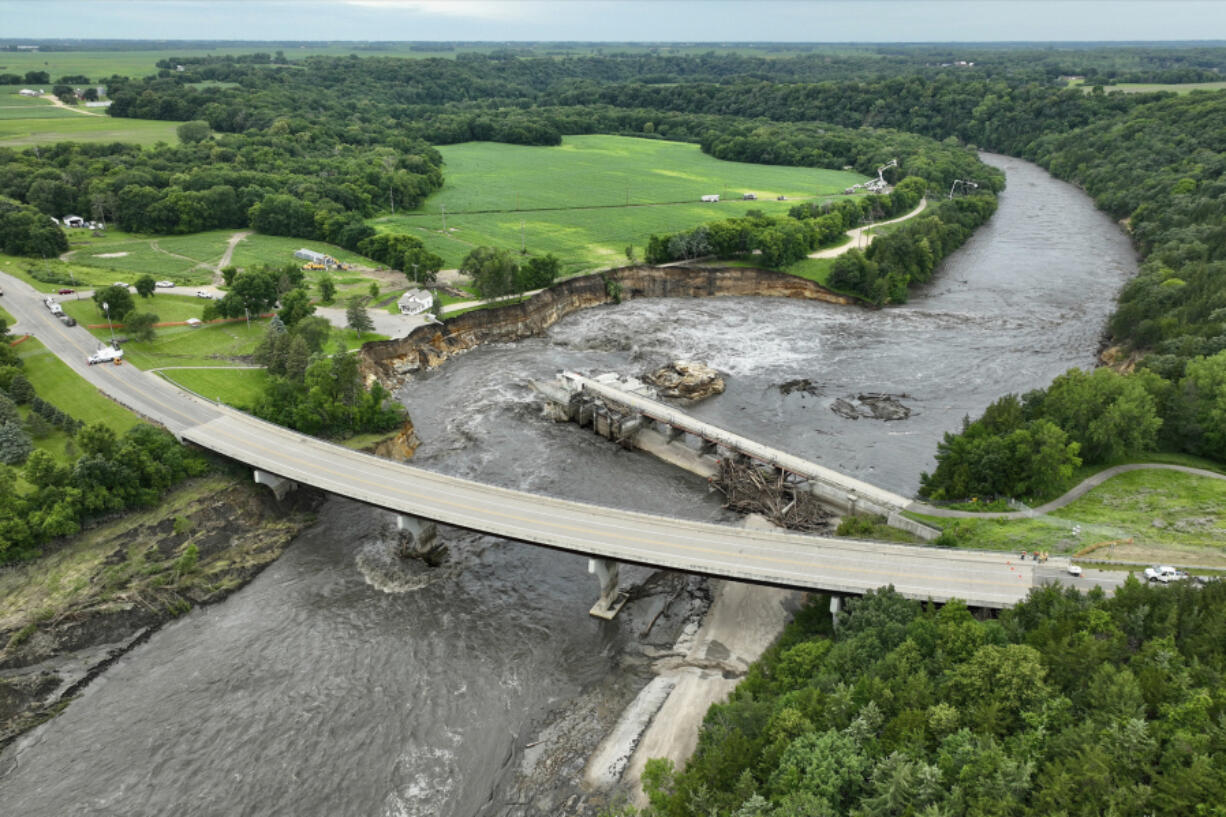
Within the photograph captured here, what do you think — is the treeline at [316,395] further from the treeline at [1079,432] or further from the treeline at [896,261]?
the treeline at [896,261]

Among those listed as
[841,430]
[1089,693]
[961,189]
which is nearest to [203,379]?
[841,430]

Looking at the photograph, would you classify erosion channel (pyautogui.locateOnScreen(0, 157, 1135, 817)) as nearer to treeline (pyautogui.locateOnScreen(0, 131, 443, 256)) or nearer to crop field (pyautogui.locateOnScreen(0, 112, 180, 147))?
treeline (pyautogui.locateOnScreen(0, 131, 443, 256))

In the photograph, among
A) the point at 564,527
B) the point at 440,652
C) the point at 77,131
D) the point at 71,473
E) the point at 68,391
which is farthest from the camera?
the point at 77,131

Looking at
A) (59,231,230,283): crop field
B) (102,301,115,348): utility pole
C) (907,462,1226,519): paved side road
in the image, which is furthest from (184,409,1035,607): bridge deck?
(59,231,230,283): crop field

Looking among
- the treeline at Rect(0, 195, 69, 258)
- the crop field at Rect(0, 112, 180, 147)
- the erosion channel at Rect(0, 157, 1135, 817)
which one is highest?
the crop field at Rect(0, 112, 180, 147)

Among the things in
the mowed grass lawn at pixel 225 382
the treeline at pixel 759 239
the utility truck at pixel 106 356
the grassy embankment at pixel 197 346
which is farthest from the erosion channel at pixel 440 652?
the treeline at pixel 759 239

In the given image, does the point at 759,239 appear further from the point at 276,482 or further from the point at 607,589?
the point at 276,482

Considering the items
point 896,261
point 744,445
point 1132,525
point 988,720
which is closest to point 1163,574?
point 1132,525
